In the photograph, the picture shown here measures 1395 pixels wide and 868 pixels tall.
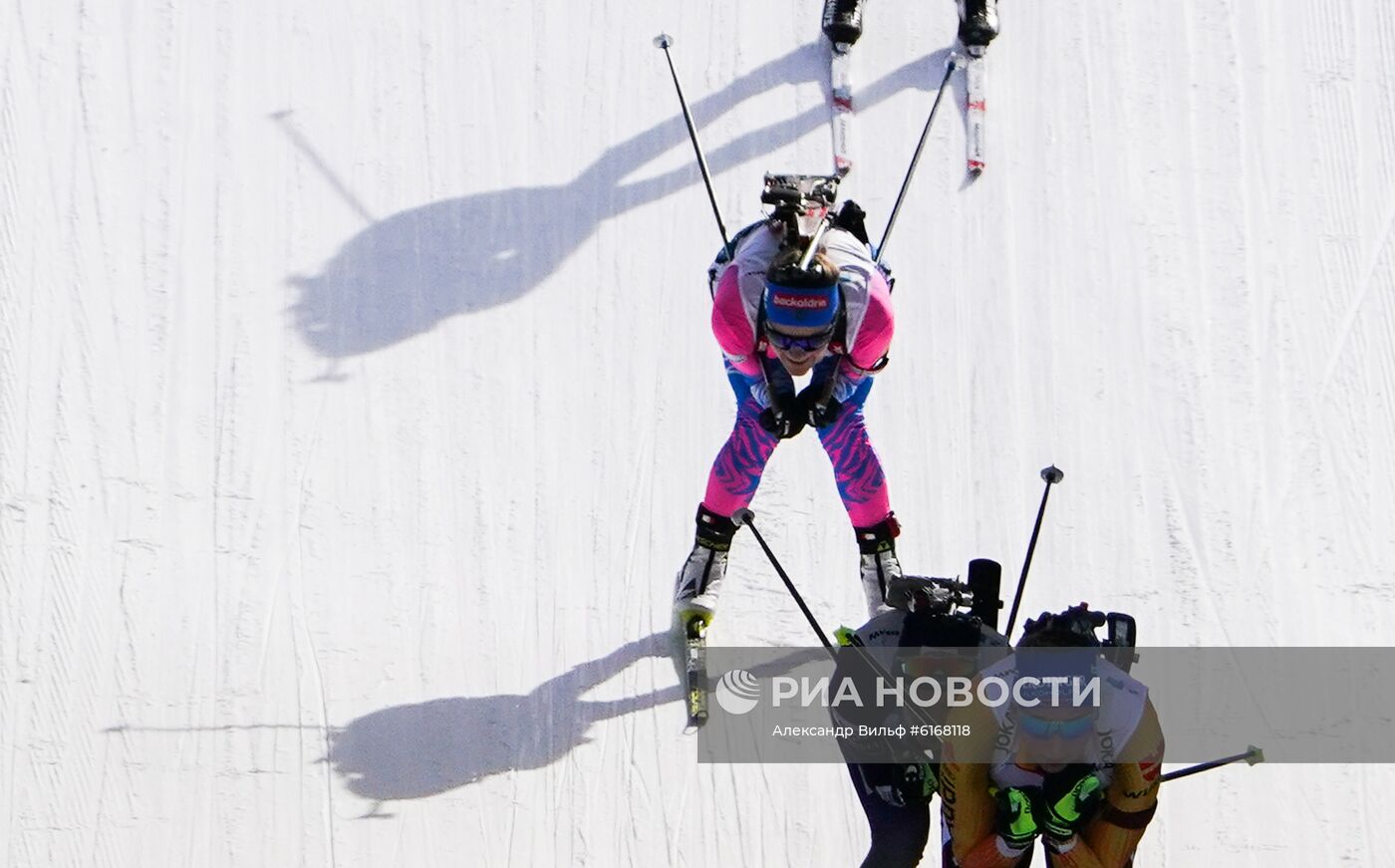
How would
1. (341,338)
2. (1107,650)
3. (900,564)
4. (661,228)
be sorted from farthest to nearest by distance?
(661,228), (341,338), (900,564), (1107,650)

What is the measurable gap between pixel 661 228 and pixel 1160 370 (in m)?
2.16

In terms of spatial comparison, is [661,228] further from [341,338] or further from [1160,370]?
[1160,370]

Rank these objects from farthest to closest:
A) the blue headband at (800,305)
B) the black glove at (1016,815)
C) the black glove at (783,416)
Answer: the black glove at (783,416)
the blue headband at (800,305)
the black glove at (1016,815)

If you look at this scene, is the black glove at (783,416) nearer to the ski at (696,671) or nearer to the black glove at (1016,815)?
the ski at (696,671)

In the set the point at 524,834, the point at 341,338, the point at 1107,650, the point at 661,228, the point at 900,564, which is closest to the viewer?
the point at 1107,650

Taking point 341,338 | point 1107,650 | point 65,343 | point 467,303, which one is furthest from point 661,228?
point 1107,650

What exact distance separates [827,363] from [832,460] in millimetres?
467

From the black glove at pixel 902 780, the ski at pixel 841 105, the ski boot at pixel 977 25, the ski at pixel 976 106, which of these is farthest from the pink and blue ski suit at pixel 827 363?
the ski boot at pixel 977 25

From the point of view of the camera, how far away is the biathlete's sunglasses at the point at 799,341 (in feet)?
17.7

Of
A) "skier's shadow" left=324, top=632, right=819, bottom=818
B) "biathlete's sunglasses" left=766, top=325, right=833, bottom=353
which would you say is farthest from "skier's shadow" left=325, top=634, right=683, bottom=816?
"biathlete's sunglasses" left=766, top=325, right=833, bottom=353

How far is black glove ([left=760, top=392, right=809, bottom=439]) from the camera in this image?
5.74 m

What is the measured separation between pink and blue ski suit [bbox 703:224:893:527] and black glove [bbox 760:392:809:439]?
38 millimetres

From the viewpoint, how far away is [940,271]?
7680 mm

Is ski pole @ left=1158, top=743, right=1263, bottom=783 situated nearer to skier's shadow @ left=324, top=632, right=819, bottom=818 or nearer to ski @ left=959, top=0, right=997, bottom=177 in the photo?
skier's shadow @ left=324, top=632, right=819, bottom=818
